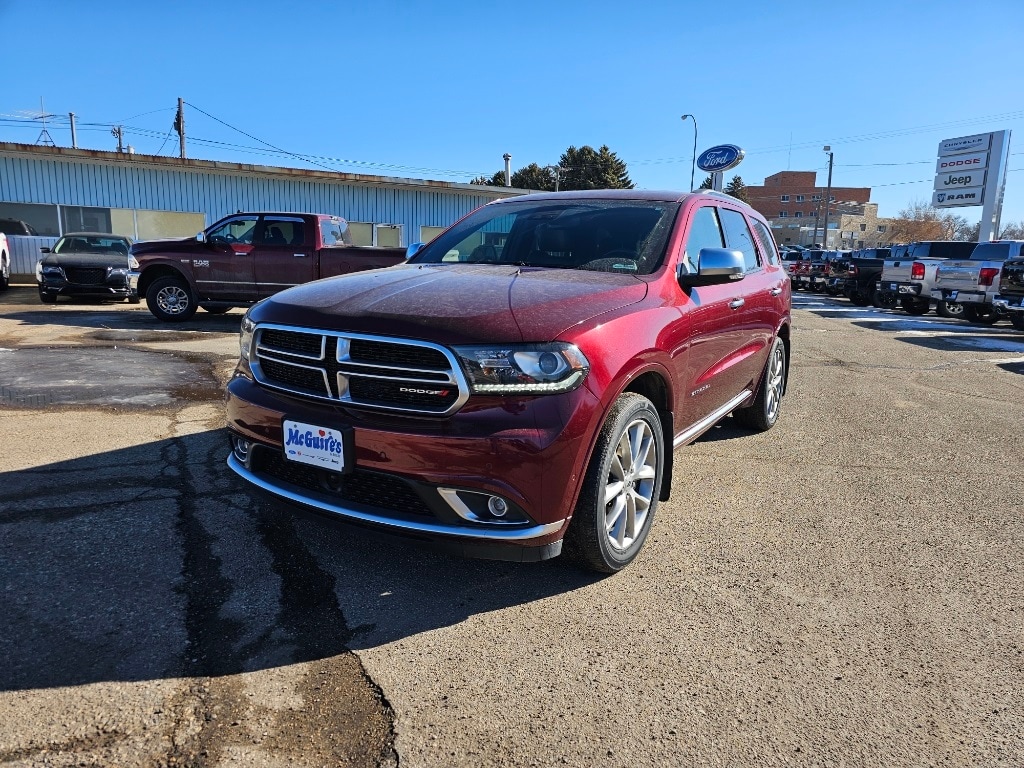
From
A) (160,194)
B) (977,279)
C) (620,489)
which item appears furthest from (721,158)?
(620,489)

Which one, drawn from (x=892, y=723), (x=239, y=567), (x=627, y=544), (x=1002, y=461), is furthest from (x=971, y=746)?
(x=1002, y=461)

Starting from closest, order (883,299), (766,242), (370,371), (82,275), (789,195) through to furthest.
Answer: (370,371)
(766,242)
(82,275)
(883,299)
(789,195)

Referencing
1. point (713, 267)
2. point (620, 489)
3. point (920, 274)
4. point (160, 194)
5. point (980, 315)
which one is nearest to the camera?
point (620, 489)

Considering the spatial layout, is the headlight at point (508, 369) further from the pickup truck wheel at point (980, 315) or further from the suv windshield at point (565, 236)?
the pickup truck wheel at point (980, 315)

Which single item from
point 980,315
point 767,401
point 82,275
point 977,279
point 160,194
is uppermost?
point 160,194

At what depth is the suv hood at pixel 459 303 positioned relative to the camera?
267 centimetres

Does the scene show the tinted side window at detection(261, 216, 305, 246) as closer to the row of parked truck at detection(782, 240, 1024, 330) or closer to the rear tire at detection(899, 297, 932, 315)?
the row of parked truck at detection(782, 240, 1024, 330)

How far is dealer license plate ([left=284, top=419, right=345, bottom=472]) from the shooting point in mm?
2719

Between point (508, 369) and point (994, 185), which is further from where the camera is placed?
point (994, 185)

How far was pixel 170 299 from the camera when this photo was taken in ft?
40.0

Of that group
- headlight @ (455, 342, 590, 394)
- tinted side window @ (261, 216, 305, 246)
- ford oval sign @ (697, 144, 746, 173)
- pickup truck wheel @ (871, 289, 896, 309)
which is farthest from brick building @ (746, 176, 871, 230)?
headlight @ (455, 342, 590, 394)

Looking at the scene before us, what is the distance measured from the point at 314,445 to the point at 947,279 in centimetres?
1906

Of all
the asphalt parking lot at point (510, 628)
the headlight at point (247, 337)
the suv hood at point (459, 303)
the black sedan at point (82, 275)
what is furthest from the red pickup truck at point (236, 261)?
the suv hood at point (459, 303)

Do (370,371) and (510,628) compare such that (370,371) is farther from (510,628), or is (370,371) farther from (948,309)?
(948,309)
